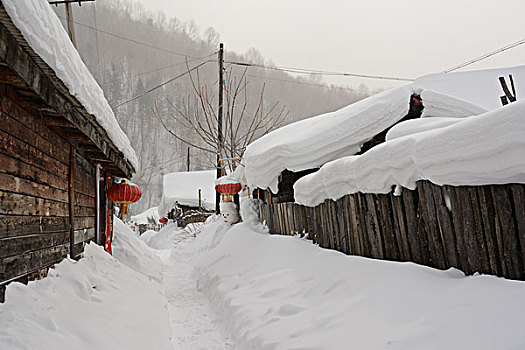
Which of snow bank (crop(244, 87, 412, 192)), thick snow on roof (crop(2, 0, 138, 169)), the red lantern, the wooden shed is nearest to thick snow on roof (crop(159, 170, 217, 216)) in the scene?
the red lantern

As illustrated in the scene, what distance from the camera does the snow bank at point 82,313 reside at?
110 inches

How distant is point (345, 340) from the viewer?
3020 mm

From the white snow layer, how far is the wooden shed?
0.21 m

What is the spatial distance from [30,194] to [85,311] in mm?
1273

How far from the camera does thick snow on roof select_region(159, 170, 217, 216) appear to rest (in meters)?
26.9

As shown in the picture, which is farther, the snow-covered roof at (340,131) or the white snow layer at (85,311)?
the snow-covered roof at (340,131)

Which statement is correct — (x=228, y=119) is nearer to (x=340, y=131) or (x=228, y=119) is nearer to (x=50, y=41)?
(x=340, y=131)

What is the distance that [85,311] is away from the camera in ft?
12.5

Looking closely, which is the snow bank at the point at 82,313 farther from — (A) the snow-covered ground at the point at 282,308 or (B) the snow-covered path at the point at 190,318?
(B) the snow-covered path at the point at 190,318

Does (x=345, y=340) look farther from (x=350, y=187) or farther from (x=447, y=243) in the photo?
(x=350, y=187)

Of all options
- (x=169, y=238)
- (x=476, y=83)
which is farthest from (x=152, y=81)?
(x=476, y=83)

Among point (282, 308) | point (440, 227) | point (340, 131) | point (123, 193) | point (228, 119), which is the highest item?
point (228, 119)

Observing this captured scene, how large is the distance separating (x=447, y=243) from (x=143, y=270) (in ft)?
22.2

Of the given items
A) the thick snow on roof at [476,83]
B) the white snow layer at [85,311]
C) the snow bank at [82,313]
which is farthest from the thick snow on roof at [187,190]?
the snow bank at [82,313]
